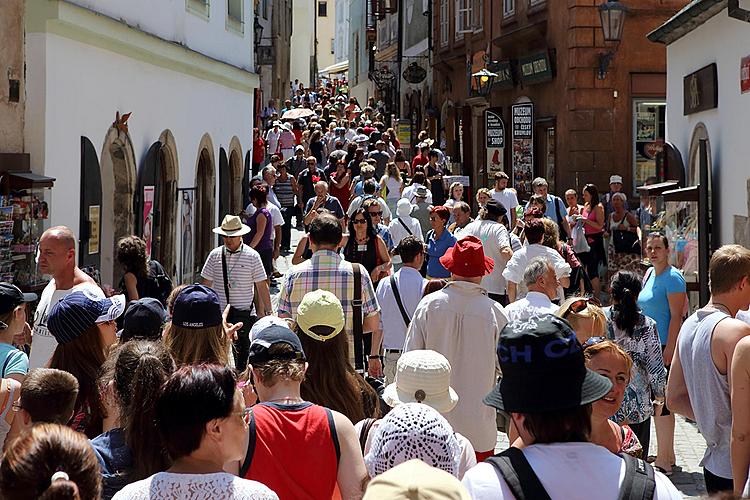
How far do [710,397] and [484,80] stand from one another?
856 inches

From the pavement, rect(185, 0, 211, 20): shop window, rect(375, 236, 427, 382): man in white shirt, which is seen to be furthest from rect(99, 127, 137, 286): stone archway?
the pavement

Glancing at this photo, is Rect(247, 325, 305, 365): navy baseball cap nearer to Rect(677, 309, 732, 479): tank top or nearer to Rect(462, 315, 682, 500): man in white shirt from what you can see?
Rect(462, 315, 682, 500): man in white shirt

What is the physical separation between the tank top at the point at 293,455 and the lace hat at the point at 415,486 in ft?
5.40

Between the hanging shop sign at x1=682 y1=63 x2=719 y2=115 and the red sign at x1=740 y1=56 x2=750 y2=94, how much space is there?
1.10 m

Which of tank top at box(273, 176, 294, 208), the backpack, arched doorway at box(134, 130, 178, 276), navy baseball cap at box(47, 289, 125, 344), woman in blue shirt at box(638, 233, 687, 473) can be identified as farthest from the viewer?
tank top at box(273, 176, 294, 208)

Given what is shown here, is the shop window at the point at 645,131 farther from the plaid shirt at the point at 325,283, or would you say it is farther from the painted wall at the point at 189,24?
the plaid shirt at the point at 325,283

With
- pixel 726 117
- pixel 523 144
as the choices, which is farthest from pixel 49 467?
pixel 523 144

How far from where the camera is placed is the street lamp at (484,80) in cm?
2674

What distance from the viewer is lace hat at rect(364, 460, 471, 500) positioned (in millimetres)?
2453

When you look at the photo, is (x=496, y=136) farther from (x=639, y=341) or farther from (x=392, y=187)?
(x=639, y=341)

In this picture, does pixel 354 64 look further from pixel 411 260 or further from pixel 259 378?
pixel 259 378

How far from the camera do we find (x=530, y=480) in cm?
309

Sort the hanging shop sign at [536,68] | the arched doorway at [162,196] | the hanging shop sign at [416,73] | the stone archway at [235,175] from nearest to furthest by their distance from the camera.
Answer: the arched doorway at [162,196], the stone archway at [235,175], the hanging shop sign at [536,68], the hanging shop sign at [416,73]

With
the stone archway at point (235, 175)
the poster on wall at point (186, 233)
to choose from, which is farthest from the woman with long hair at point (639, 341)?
the stone archway at point (235, 175)
